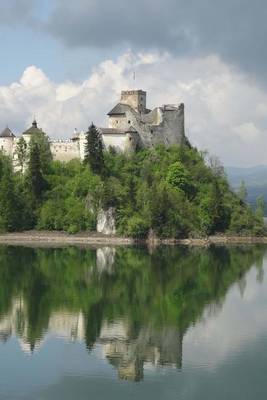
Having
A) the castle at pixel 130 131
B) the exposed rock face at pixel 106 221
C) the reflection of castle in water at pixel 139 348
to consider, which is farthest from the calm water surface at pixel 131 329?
the castle at pixel 130 131

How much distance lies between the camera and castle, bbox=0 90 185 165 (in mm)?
75500

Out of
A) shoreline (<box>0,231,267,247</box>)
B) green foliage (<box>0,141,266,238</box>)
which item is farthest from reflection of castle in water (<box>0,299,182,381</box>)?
green foliage (<box>0,141,266,238</box>)

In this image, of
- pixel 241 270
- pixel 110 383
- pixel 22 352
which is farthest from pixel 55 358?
pixel 241 270

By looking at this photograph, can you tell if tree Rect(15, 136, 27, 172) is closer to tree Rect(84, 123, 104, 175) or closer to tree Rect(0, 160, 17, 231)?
tree Rect(0, 160, 17, 231)

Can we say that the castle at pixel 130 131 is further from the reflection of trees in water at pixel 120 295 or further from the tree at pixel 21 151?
the reflection of trees in water at pixel 120 295

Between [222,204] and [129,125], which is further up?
[129,125]

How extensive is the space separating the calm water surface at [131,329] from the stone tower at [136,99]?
28540mm

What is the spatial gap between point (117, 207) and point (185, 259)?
1560 centimetres

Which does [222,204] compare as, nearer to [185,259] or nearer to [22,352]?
[185,259]

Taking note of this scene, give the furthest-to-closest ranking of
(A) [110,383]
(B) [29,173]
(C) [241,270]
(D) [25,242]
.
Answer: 1. (B) [29,173]
2. (D) [25,242]
3. (C) [241,270]
4. (A) [110,383]

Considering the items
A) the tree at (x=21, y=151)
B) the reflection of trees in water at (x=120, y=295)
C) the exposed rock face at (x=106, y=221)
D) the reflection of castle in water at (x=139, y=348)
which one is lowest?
the reflection of castle in water at (x=139, y=348)

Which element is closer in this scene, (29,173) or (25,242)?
(25,242)

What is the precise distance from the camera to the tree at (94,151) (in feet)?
237

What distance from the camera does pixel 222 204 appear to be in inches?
2876
